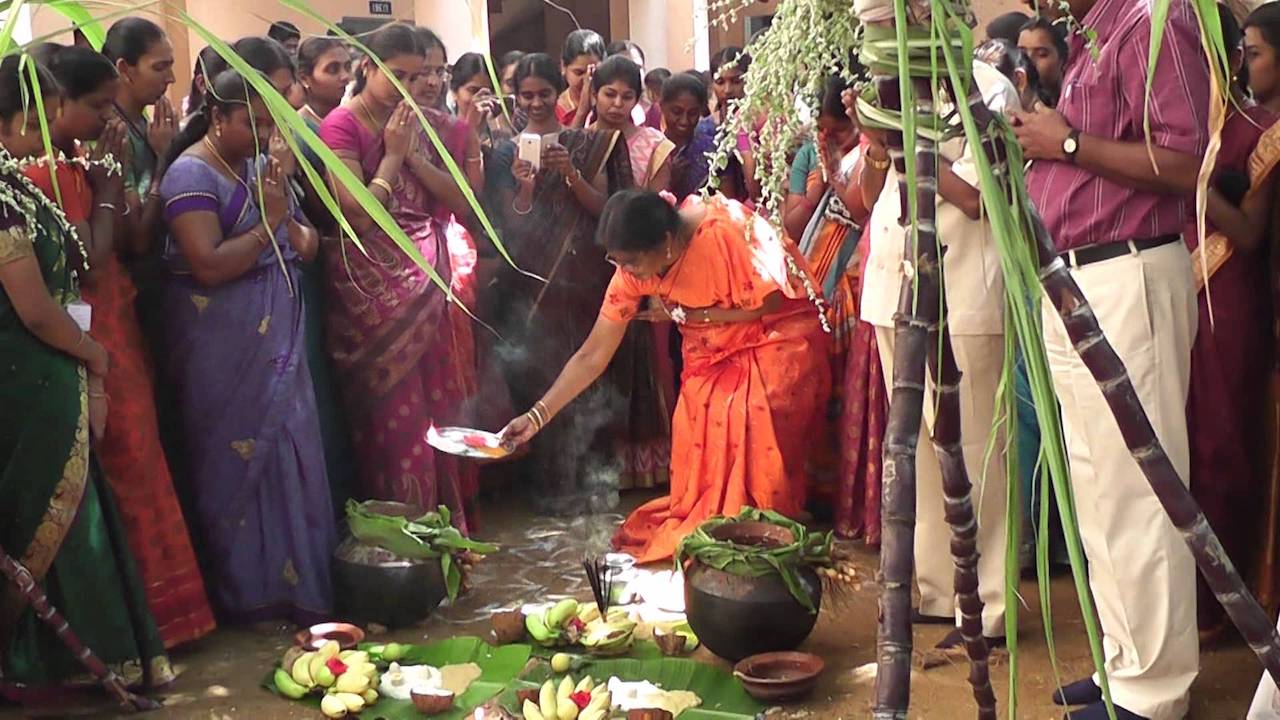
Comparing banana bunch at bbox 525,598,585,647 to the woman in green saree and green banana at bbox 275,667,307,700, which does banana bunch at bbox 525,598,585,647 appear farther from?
the woman in green saree

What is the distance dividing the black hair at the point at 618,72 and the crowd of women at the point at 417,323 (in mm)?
13

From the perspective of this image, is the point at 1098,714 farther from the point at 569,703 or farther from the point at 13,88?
the point at 13,88

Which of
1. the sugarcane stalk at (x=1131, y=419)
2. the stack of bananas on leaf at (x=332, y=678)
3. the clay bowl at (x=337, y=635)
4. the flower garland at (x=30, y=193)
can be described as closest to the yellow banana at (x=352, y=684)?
the stack of bananas on leaf at (x=332, y=678)

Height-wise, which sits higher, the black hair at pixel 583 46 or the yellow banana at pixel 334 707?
the black hair at pixel 583 46

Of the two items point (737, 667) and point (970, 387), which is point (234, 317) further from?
point (970, 387)

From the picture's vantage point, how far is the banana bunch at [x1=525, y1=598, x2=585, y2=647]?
381 cm

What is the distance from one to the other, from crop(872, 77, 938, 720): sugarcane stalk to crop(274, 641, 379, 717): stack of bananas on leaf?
2350mm

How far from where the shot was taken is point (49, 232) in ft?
10.8

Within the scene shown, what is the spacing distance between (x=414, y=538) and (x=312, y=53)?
6.34 feet

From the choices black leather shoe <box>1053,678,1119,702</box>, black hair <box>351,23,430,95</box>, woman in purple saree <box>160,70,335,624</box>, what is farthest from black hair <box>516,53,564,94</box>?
black leather shoe <box>1053,678,1119,702</box>

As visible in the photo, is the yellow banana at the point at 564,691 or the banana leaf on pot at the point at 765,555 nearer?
the yellow banana at the point at 564,691

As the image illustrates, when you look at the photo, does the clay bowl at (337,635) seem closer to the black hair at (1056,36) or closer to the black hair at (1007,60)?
the black hair at (1007,60)

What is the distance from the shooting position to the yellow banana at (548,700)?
10.3ft

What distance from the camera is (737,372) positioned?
14.8 ft
